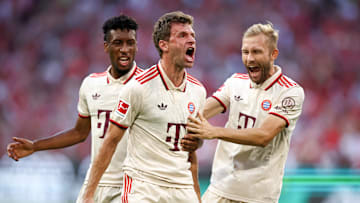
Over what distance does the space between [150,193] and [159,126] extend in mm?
478

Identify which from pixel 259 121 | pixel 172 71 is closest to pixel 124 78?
pixel 172 71

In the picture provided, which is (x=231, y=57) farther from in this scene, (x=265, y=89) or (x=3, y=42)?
(x=265, y=89)

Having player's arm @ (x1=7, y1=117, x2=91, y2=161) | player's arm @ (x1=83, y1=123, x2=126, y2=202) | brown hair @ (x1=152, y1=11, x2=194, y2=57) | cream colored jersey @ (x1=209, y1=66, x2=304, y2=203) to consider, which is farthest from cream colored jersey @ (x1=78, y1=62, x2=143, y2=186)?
cream colored jersey @ (x1=209, y1=66, x2=304, y2=203)

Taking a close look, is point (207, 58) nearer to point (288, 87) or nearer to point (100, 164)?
point (288, 87)

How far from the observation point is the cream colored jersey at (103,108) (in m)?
4.31

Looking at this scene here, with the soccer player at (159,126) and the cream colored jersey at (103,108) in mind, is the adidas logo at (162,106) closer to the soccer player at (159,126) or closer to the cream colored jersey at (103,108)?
the soccer player at (159,126)

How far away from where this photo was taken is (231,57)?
1101cm

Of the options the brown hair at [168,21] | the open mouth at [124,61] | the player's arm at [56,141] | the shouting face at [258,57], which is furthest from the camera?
the player's arm at [56,141]

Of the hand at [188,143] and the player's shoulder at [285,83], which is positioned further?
the player's shoulder at [285,83]

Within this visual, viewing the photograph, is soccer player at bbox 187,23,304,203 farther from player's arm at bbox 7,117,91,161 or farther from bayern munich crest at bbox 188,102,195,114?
player's arm at bbox 7,117,91,161

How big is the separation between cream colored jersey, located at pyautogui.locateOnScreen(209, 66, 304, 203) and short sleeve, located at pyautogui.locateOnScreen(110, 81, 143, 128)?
47.3 inches

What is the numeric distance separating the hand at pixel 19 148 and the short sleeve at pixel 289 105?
2189mm

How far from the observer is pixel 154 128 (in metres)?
3.67

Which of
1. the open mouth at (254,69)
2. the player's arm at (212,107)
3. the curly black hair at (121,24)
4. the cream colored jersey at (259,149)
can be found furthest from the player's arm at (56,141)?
the open mouth at (254,69)
